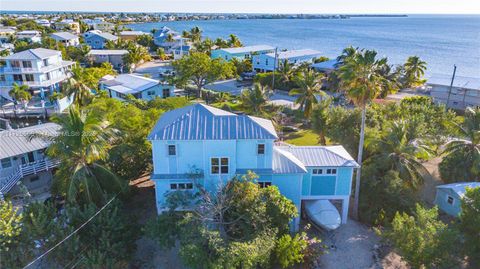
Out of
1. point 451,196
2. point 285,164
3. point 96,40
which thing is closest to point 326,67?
point 451,196

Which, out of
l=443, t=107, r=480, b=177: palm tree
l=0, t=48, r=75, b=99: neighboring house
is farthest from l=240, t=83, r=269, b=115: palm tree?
l=0, t=48, r=75, b=99: neighboring house

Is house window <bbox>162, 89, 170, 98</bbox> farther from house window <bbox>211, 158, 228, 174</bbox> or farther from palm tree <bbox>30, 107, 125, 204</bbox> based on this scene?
house window <bbox>211, 158, 228, 174</bbox>

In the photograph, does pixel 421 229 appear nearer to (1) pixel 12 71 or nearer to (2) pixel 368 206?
(2) pixel 368 206

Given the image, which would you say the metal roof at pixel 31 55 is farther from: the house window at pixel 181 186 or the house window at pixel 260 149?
the house window at pixel 260 149

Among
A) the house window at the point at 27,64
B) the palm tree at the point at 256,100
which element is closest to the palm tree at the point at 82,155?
the palm tree at the point at 256,100

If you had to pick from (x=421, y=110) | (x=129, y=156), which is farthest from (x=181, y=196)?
(x=421, y=110)

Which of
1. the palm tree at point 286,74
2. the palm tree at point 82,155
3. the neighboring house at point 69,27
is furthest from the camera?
the neighboring house at point 69,27

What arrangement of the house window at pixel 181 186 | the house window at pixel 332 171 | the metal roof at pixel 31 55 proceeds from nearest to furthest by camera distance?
the house window at pixel 181 186 < the house window at pixel 332 171 < the metal roof at pixel 31 55
